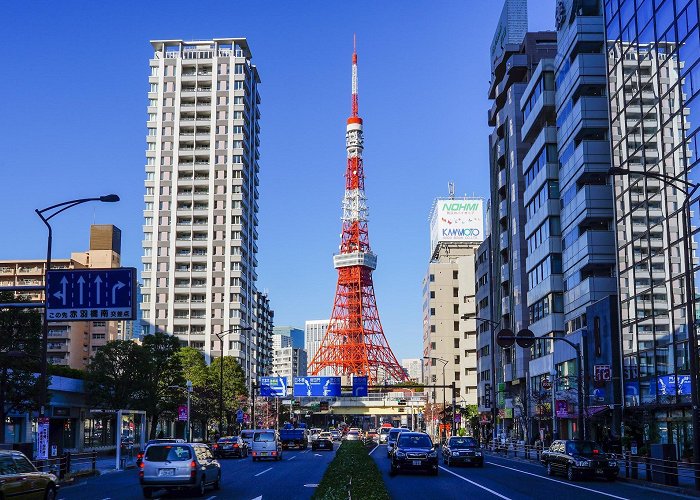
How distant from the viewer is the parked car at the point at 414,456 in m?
36.0

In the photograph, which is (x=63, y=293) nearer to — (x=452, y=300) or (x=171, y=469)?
(x=171, y=469)

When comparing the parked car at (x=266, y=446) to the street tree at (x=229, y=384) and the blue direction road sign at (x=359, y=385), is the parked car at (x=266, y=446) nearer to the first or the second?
the street tree at (x=229, y=384)

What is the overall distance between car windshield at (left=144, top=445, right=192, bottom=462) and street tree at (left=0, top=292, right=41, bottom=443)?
2206 cm

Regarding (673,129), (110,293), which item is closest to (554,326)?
(673,129)

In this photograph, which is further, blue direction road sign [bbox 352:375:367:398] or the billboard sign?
the billboard sign

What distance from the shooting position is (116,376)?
6500cm

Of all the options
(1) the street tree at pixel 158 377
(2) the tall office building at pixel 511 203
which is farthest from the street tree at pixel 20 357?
(2) the tall office building at pixel 511 203

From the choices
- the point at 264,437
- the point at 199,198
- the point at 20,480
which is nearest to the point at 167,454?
the point at 20,480

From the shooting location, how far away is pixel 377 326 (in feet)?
501

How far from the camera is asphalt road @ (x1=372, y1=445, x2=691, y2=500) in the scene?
26047 mm

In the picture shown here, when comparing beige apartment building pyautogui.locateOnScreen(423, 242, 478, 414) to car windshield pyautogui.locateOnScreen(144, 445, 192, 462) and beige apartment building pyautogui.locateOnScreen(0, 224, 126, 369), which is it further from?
car windshield pyautogui.locateOnScreen(144, 445, 192, 462)

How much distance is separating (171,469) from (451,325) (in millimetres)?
120840

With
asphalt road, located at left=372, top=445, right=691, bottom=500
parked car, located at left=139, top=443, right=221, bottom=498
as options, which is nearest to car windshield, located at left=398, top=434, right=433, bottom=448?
asphalt road, located at left=372, top=445, right=691, bottom=500

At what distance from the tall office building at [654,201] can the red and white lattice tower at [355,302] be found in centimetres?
9934
